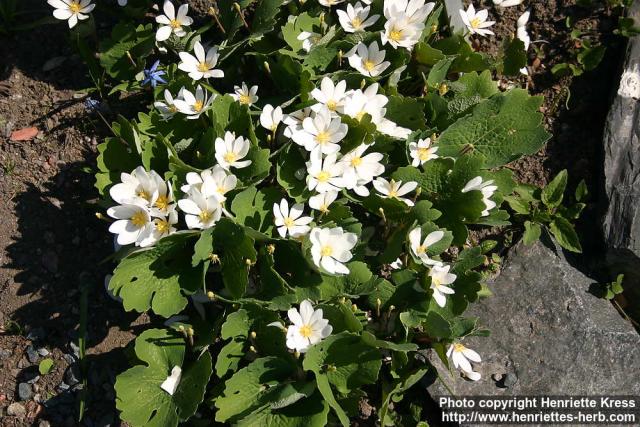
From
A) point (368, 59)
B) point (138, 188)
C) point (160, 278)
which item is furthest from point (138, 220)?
point (368, 59)

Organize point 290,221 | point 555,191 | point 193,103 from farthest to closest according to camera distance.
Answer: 1. point 555,191
2. point 193,103
3. point 290,221

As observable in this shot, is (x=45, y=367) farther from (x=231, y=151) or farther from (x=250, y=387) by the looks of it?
(x=231, y=151)

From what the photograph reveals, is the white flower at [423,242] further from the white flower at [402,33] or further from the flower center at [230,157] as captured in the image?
the white flower at [402,33]

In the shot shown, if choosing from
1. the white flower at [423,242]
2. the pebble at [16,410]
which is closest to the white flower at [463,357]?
the white flower at [423,242]

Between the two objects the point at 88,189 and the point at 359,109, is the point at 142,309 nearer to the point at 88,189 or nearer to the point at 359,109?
the point at 88,189

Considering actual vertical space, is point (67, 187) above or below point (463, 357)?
above

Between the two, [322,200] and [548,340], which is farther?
[548,340]

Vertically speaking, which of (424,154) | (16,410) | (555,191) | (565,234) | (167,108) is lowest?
(16,410)

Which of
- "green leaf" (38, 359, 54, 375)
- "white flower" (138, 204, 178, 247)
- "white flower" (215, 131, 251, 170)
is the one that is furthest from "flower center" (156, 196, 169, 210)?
"green leaf" (38, 359, 54, 375)
